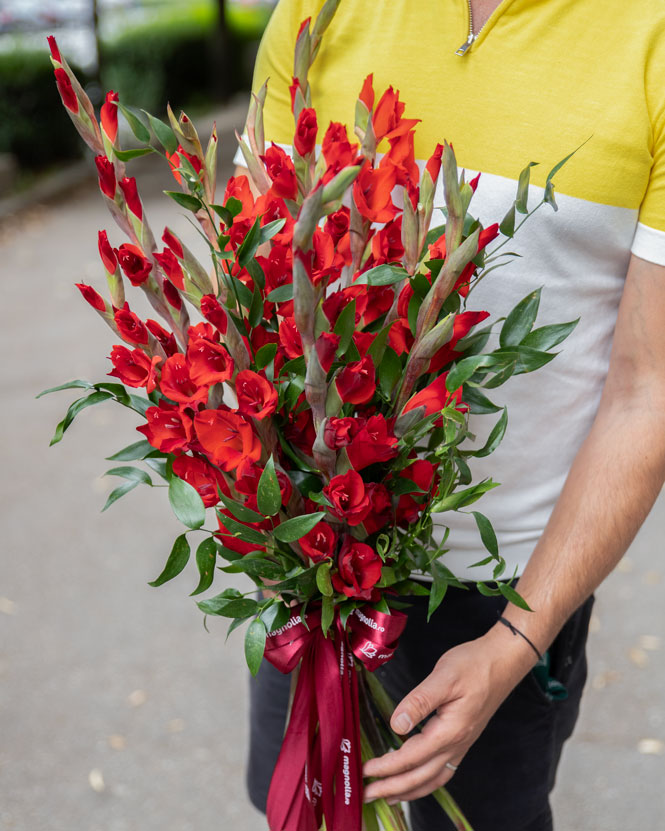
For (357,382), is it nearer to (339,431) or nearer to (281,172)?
(339,431)

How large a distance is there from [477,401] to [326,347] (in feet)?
0.86

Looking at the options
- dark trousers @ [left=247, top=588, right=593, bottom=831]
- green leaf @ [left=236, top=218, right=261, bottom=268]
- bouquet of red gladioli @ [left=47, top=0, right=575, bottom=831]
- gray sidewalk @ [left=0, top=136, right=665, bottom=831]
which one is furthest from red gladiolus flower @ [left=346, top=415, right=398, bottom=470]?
gray sidewalk @ [left=0, top=136, right=665, bottom=831]

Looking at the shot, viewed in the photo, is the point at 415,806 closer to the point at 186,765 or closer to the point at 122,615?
the point at 186,765

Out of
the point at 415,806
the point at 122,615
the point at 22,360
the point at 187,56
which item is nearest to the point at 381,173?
the point at 415,806

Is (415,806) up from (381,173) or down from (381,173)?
down

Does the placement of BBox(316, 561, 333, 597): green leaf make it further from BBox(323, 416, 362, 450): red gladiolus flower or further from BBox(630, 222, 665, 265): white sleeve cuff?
BBox(630, 222, 665, 265): white sleeve cuff

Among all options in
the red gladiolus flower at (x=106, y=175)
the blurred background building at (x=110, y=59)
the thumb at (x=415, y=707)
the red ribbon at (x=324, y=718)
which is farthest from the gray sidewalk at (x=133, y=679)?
the blurred background building at (x=110, y=59)

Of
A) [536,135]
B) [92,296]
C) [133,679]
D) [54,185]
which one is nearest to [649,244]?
[536,135]

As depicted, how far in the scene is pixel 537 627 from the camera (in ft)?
4.05

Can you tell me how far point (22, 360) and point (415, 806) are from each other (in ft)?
14.2

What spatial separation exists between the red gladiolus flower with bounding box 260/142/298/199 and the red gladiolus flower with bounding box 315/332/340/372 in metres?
0.20

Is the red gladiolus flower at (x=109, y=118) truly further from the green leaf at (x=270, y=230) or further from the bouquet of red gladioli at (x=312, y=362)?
the green leaf at (x=270, y=230)

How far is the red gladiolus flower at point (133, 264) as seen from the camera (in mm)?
1004

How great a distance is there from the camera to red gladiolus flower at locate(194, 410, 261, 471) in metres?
0.98
